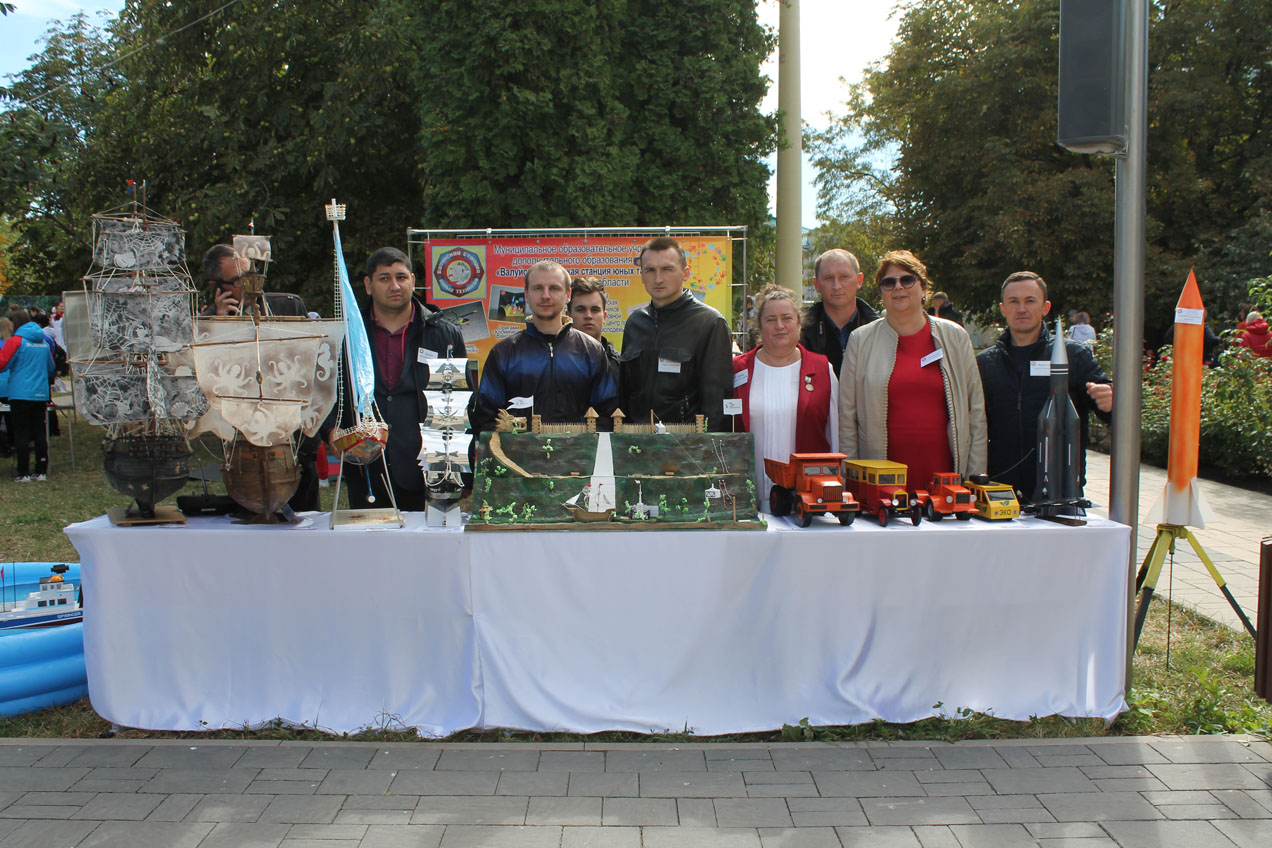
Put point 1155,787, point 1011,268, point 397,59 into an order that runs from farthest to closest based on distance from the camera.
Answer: point 1011,268, point 397,59, point 1155,787

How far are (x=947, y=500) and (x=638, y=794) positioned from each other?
61.8 inches

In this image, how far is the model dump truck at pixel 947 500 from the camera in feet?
11.5

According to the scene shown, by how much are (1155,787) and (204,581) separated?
340 cm

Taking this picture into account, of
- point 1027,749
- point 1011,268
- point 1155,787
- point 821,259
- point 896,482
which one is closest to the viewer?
point 1155,787

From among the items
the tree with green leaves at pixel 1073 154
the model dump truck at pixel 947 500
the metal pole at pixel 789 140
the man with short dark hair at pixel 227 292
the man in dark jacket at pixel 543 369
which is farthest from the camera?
the tree with green leaves at pixel 1073 154

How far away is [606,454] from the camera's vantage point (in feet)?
11.5

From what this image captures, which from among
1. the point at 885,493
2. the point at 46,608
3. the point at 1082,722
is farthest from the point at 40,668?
the point at 1082,722

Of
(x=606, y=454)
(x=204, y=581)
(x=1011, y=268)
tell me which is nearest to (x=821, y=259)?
(x=606, y=454)

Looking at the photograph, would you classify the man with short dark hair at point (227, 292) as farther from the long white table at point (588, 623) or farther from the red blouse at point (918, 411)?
the red blouse at point (918, 411)

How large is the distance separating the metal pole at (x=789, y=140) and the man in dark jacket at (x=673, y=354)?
6.78m

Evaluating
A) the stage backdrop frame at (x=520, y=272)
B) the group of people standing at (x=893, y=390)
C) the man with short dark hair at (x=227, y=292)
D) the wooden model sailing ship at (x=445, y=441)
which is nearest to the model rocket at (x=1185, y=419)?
the group of people standing at (x=893, y=390)

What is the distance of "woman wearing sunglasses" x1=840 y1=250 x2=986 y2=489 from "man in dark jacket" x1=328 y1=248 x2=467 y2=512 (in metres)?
1.77

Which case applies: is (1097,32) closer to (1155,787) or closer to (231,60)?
(1155,787)

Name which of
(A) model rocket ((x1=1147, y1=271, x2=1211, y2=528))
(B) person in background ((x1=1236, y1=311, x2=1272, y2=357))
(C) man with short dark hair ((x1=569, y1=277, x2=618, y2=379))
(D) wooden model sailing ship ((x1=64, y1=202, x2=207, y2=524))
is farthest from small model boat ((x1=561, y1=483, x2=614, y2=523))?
(B) person in background ((x1=1236, y1=311, x2=1272, y2=357))
